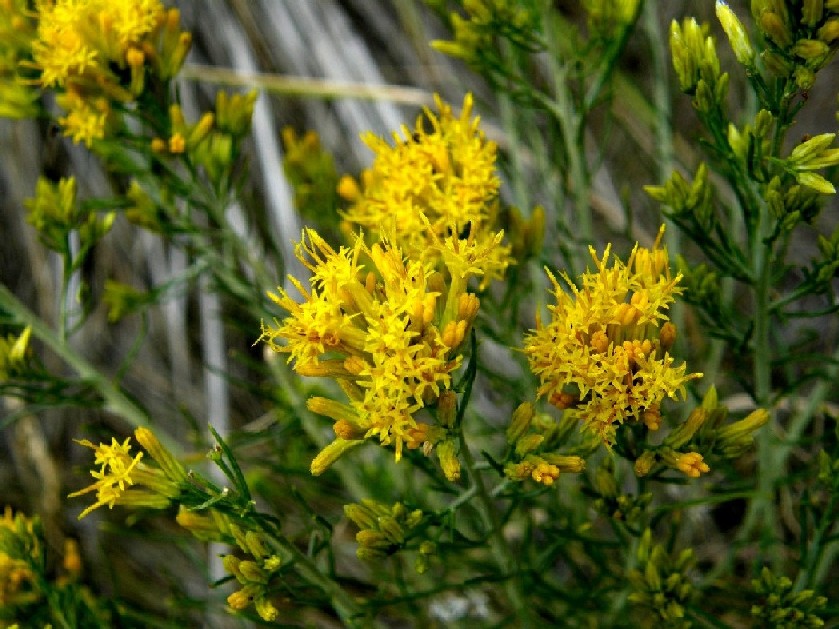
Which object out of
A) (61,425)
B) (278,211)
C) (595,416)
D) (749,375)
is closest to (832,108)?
(749,375)

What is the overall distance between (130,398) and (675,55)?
64.5 inches

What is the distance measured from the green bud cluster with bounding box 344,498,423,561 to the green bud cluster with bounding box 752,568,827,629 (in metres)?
0.72

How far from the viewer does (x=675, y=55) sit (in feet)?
5.66

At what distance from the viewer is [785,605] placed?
179 centimetres

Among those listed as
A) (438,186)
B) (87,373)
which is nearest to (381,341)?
(438,186)

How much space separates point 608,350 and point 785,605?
2.42 ft

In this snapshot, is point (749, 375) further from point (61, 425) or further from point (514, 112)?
point (61, 425)

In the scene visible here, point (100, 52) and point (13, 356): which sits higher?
point (100, 52)

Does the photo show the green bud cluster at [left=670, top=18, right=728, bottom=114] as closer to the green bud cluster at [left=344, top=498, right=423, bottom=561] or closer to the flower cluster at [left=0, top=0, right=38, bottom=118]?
the green bud cluster at [left=344, top=498, right=423, bottom=561]

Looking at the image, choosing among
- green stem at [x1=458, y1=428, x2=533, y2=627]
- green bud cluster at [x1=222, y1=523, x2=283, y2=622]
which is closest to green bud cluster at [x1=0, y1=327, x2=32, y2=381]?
green bud cluster at [x1=222, y1=523, x2=283, y2=622]

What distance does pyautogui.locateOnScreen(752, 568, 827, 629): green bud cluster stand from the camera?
1.74 metres

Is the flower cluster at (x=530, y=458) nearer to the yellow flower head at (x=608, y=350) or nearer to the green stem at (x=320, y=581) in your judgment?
the yellow flower head at (x=608, y=350)

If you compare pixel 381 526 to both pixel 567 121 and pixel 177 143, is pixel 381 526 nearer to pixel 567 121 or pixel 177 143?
pixel 177 143

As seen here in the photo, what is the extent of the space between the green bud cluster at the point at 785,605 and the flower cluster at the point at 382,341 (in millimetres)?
788
